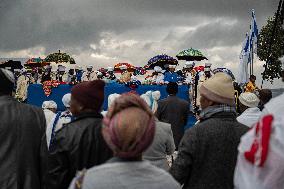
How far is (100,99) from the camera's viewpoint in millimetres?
3605

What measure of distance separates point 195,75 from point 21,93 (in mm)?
6896

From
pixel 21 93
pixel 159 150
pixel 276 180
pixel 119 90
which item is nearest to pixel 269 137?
pixel 276 180

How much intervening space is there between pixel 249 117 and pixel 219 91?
86.0 inches

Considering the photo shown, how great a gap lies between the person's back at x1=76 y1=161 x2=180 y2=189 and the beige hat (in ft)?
5.20

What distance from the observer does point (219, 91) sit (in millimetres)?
3912

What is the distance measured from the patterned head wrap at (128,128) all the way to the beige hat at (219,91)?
61.6 inches

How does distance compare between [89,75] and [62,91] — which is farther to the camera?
[89,75]

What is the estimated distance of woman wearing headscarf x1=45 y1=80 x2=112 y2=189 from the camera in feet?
11.2

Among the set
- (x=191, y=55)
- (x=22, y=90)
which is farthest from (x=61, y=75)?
(x=191, y=55)

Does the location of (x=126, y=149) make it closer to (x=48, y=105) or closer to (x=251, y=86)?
(x=48, y=105)

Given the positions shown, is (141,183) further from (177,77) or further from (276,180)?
(177,77)

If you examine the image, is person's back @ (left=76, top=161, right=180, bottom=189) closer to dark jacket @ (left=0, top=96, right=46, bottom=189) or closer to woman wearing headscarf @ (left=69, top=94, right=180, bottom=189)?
woman wearing headscarf @ (left=69, top=94, right=180, bottom=189)

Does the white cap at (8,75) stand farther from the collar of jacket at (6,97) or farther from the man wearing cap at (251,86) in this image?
the man wearing cap at (251,86)

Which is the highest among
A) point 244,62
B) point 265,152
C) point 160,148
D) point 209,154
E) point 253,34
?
point 253,34
